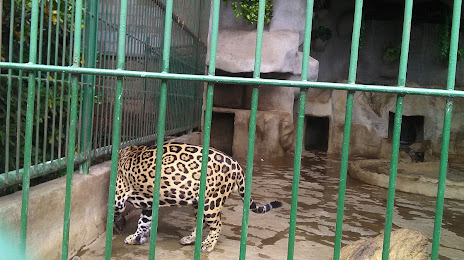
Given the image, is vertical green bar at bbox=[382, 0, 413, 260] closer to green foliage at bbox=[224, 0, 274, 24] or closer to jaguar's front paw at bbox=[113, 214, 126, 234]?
jaguar's front paw at bbox=[113, 214, 126, 234]

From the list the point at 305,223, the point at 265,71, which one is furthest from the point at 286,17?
the point at 305,223

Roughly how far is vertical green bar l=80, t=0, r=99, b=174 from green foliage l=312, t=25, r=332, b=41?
35.9 ft

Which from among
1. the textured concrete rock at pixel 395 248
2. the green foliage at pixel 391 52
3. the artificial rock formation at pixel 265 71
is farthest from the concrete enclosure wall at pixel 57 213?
the green foliage at pixel 391 52

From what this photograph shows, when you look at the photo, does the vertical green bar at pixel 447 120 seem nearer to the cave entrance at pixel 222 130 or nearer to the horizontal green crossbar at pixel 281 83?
the horizontal green crossbar at pixel 281 83

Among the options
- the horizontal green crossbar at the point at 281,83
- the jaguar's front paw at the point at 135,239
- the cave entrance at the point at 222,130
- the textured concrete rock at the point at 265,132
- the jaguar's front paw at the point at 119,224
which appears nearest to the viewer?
the horizontal green crossbar at the point at 281,83

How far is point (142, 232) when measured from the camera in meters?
3.81

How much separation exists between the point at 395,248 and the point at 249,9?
704cm

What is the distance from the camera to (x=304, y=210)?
530cm

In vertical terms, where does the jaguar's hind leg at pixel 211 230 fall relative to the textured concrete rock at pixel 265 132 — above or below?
below

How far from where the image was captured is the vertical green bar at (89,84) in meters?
3.64

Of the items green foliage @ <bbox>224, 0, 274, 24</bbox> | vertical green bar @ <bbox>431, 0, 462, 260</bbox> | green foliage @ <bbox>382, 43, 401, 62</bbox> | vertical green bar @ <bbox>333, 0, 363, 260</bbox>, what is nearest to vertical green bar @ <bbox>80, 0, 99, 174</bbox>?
vertical green bar @ <bbox>333, 0, 363, 260</bbox>

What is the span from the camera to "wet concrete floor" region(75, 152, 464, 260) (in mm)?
3729

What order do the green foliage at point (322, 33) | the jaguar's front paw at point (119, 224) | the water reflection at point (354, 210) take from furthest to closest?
the green foliage at point (322, 33) < the water reflection at point (354, 210) < the jaguar's front paw at point (119, 224)

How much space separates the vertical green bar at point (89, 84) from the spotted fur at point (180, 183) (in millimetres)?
384
